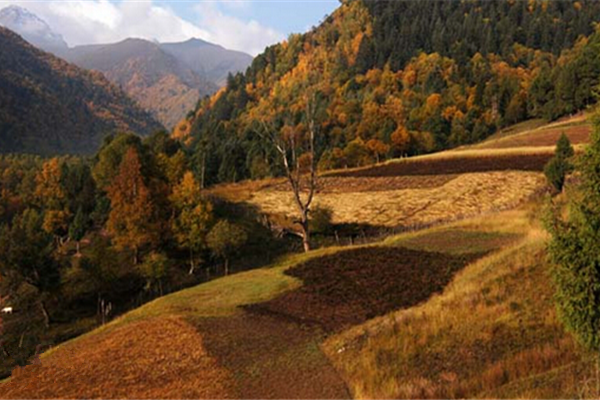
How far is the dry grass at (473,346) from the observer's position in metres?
13.7

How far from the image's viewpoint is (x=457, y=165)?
71625 millimetres

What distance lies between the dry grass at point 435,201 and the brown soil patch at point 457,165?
152 inches

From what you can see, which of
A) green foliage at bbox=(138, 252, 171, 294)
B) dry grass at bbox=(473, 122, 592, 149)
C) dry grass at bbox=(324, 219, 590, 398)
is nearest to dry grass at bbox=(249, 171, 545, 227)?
green foliage at bbox=(138, 252, 171, 294)

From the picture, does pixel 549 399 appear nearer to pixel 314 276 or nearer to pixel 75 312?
pixel 314 276

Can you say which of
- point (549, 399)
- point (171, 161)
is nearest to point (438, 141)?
point (171, 161)

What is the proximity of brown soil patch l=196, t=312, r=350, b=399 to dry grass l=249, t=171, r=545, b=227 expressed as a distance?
30.1 metres

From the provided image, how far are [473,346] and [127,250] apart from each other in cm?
5053

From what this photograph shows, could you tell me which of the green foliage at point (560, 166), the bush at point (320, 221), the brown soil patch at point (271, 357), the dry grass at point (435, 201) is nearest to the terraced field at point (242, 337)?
the brown soil patch at point (271, 357)

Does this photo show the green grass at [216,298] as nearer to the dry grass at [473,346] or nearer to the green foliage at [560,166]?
the dry grass at [473,346]

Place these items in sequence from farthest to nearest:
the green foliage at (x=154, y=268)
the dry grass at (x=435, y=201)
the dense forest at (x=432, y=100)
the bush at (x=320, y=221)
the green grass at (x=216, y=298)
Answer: the dense forest at (x=432, y=100) → the bush at (x=320, y=221) → the dry grass at (x=435, y=201) → the green foliage at (x=154, y=268) → the green grass at (x=216, y=298)

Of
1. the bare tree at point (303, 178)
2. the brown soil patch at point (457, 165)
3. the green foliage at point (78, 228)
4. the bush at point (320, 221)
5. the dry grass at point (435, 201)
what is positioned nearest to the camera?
the bare tree at point (303, 178)

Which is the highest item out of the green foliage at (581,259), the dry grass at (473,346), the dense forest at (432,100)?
the dense forest at (432,100)

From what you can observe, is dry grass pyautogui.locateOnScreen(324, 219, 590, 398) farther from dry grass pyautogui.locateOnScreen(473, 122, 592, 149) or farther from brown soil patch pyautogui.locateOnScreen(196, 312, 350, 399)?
dry grass pyautogui.locateOnScreen(473, 122, 592, 149)

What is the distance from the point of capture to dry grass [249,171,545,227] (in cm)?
5015
